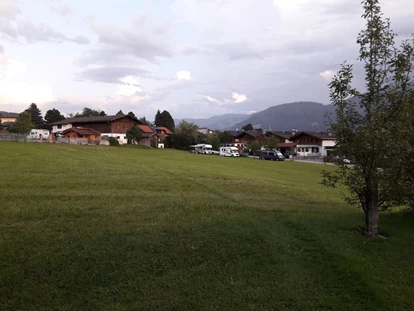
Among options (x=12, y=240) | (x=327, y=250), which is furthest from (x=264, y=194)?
(x=12, y=240)

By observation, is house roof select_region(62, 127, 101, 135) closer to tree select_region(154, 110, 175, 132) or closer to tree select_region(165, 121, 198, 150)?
tree select_region(165, 121, 198, 150)

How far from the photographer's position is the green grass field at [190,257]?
4.69 metres

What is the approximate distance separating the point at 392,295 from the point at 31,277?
5518mm

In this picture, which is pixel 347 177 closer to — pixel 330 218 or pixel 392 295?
pixel 330 218

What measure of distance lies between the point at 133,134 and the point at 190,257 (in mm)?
68920

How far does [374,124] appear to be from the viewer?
720 cm

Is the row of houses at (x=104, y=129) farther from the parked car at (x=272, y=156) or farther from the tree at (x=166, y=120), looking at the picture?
the tree at (x=166, y=120)

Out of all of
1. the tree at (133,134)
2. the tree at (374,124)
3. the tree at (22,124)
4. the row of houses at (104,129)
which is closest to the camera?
the tree at (374,124)

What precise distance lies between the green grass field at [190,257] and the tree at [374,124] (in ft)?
4.22

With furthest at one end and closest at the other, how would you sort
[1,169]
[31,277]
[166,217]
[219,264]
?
1. [1,169]
2. [166,217]
3. [219,264]
4. [31,277]

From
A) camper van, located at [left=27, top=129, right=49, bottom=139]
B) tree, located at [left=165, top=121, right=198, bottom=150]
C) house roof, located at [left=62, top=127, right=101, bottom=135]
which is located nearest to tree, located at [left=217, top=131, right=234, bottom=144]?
tree, located at [left=165, top=121, right=198, bottom=150]

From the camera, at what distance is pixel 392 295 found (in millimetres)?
5090

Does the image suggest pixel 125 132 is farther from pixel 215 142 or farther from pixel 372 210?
pixel 372 210

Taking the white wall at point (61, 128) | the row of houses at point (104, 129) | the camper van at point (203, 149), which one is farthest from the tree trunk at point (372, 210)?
the white wall at point (61, 128)
